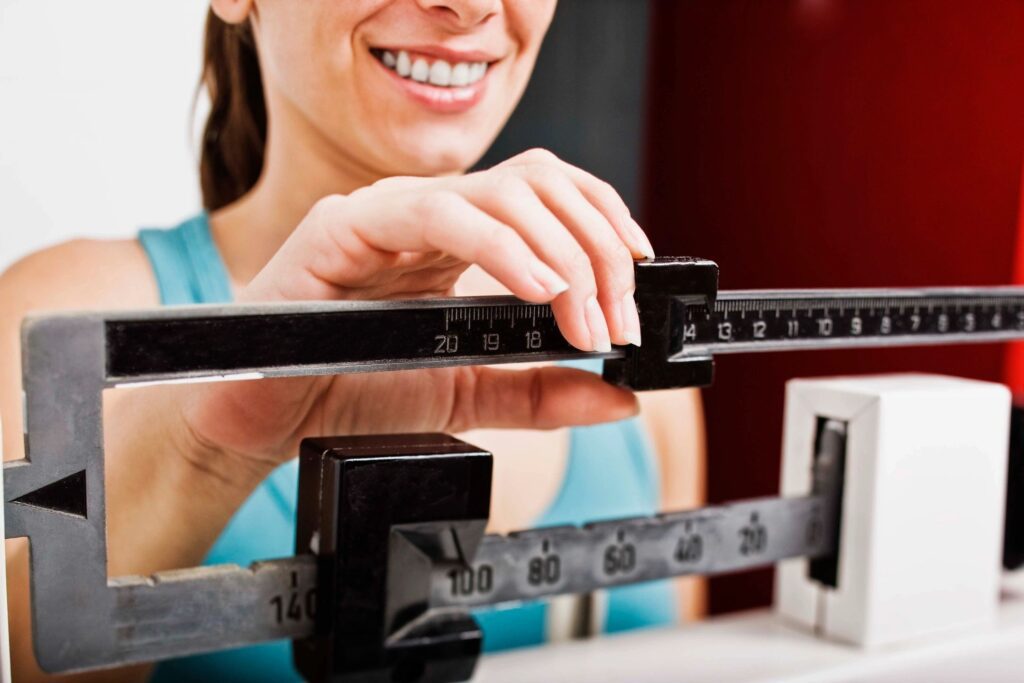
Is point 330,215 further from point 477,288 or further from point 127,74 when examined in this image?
point 127,74

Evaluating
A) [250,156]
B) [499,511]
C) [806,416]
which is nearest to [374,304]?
[250,156]

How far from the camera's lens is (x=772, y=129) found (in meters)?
1.26

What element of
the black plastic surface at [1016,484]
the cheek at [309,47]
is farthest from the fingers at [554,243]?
the black plastic surface at [1016,484]

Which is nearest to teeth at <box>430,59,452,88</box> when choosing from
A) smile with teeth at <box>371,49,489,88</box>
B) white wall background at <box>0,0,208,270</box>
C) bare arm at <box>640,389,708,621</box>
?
smile with teeth at <box>371,49,489,88</box>

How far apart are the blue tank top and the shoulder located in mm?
18

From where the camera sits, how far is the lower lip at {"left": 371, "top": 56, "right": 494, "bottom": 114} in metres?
0.98

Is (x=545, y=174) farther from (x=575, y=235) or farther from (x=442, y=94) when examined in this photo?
(x=442, y=94)

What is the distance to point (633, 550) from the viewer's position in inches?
40.4

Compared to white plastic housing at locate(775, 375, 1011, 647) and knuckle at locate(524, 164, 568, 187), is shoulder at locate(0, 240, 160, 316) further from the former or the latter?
white plastic housing at locate(775, 375, 1011, 647)

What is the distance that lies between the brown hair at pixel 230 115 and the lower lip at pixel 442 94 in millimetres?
120

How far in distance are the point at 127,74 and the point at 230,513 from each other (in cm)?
41

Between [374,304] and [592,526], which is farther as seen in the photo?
[592,526]

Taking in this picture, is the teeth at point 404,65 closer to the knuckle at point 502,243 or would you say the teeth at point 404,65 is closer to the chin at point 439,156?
the chin at point 439,156

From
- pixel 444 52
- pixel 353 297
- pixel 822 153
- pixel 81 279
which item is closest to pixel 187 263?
pixel 81 279
